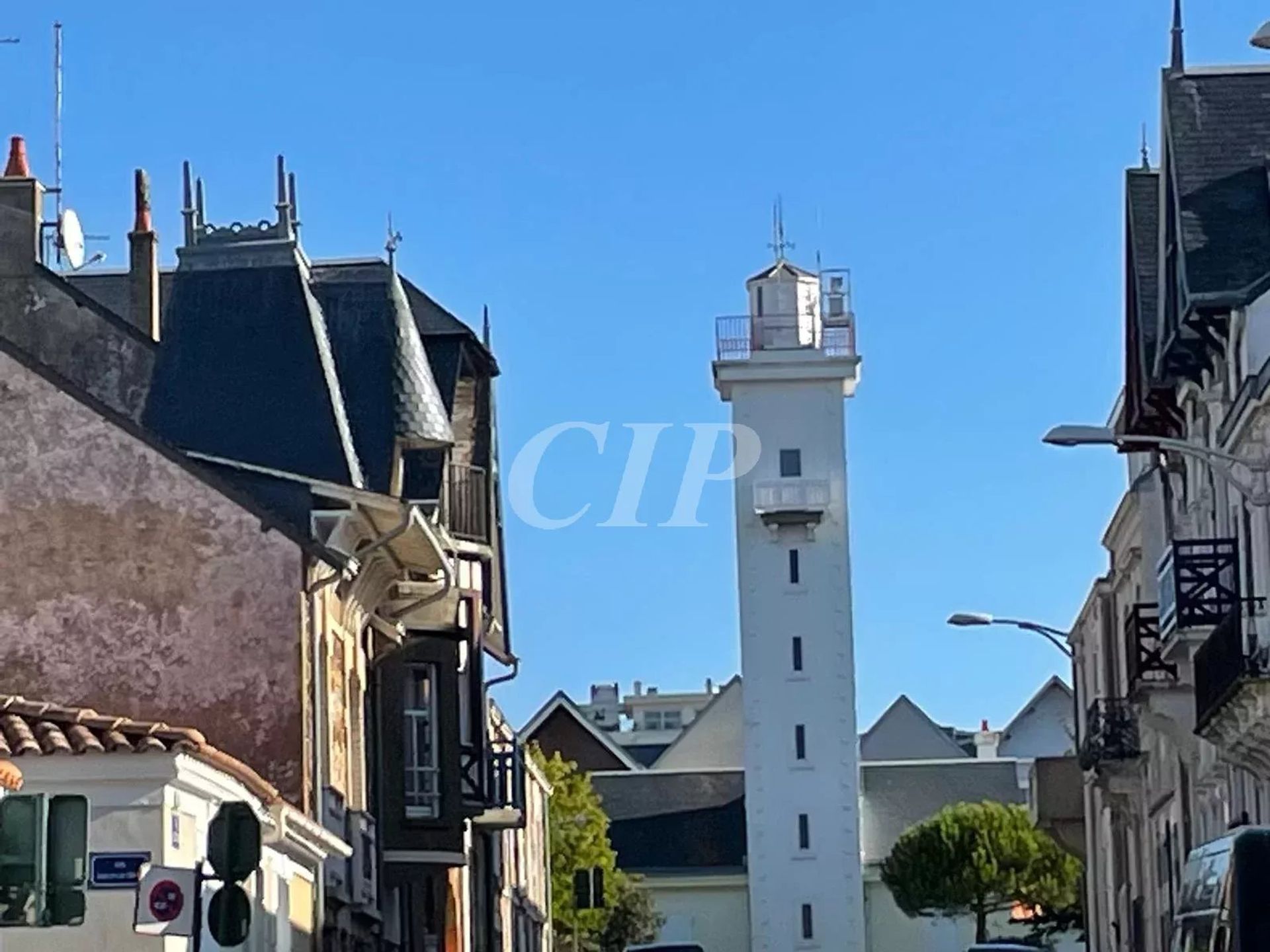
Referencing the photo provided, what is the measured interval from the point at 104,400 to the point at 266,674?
496 cm

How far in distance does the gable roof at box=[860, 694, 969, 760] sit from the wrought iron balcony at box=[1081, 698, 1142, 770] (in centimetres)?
8894

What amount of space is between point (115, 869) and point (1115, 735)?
99.7 ft

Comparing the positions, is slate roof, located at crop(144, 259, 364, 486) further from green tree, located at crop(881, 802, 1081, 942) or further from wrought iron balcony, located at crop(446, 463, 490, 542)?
green tree, located at crop(881, 802, 1081, 942)

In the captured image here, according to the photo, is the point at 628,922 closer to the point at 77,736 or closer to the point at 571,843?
the point at 571,843

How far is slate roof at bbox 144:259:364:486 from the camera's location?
3559 centimetres

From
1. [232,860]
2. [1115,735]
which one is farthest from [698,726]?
[232,860]

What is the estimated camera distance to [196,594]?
3209 cm

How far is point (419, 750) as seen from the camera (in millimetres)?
39469

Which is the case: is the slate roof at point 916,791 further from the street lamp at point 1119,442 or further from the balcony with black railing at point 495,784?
the street lamp at point 1119,442

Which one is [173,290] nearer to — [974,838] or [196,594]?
[196,594]

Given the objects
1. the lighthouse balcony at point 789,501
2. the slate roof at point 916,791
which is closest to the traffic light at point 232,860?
the lighthouse balcony at point 789,501

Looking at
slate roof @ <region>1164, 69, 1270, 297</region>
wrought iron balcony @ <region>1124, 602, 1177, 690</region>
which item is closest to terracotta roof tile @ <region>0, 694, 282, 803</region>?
slate roof @ <region>1164, 69, 1270, 297</region>

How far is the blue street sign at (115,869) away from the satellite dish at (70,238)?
48.2 feet

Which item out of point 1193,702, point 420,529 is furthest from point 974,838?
point 420,529
